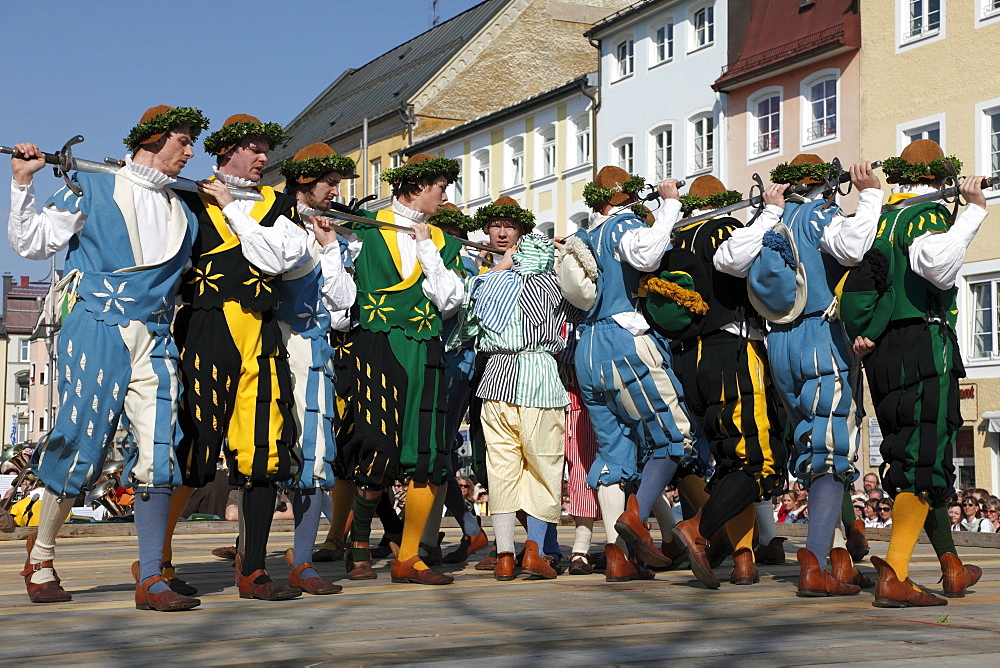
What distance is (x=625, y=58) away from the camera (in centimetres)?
3900

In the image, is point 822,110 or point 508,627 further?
point 822,110

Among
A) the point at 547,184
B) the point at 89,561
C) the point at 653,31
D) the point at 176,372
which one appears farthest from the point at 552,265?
the point at 547,184

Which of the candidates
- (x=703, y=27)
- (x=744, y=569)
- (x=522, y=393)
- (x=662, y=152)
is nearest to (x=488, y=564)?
(x=522, y=393)

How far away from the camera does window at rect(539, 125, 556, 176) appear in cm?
4253

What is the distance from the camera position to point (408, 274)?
7660 millimetres

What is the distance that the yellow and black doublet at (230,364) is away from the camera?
251 inches

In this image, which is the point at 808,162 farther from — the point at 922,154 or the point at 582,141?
the point at 582,141

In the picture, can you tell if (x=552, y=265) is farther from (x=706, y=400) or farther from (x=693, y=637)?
(x=693, y=637)

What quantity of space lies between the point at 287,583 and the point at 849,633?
3293 millimetres

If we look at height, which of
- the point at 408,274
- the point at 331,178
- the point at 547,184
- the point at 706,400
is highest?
the point at 547,184

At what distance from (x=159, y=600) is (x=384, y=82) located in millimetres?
50596

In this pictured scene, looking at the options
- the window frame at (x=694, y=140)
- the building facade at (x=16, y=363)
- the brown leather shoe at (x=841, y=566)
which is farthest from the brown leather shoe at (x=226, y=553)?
the building facade at (x=16, y=363)

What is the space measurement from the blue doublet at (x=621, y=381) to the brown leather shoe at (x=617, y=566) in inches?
18.1

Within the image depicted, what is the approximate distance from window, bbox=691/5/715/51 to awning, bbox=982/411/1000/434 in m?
12.6
